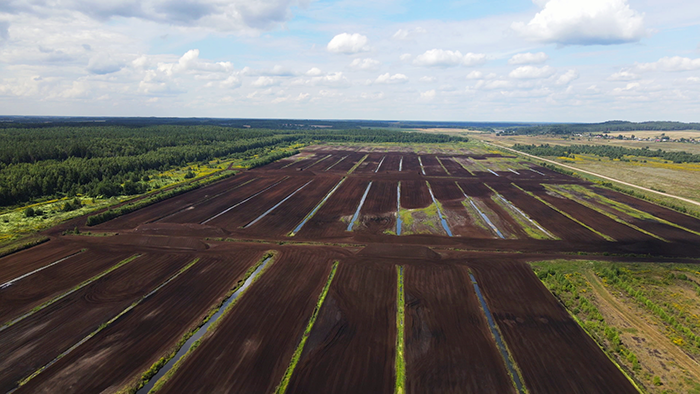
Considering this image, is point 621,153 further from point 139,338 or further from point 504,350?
point 139,338

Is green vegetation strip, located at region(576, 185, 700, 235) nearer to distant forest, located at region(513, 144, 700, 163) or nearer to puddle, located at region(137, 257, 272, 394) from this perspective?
puddle, located at region(137, 257, 272, 394)

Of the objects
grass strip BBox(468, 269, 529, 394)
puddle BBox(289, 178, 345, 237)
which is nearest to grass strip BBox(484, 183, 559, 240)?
grass strip BBox(468, 269, 529, 394)

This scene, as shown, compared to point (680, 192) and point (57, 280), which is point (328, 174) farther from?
point (680, 192)

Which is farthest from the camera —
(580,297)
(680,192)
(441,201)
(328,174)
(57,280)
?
(328,174)

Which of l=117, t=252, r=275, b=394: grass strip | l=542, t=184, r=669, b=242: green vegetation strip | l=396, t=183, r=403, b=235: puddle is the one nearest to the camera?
l=117, t=252, r=275, b=394: grass strip

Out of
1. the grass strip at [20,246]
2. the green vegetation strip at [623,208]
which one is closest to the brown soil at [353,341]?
the grass strip at [20,246]

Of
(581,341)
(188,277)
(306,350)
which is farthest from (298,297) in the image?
(581,341)
